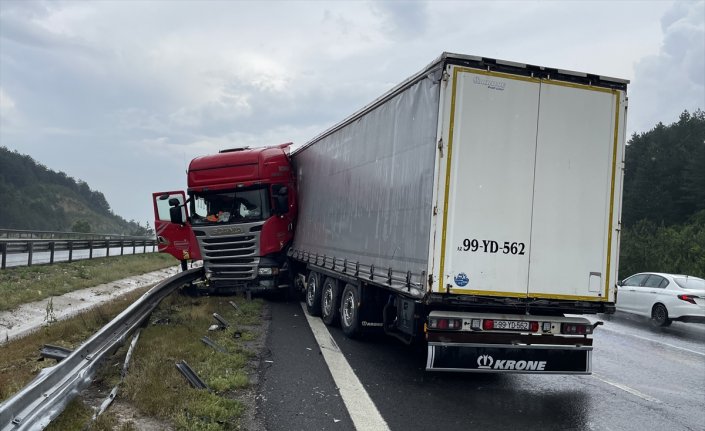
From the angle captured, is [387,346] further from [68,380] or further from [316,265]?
[68,380]

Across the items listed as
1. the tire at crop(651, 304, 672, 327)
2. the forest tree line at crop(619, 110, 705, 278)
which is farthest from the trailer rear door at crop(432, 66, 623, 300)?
the forest tree line at crop(619, 110, 705, 278)

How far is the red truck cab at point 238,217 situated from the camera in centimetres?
1407

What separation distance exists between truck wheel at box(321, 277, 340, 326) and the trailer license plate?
13.5 feet

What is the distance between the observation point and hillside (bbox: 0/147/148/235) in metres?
76.5

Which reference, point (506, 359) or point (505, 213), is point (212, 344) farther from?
point (505, 213)

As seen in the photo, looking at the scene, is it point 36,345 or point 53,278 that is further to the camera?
point 53,278

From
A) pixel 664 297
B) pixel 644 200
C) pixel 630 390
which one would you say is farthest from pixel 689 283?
pixel 644 200

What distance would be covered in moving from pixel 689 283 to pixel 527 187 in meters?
9.76

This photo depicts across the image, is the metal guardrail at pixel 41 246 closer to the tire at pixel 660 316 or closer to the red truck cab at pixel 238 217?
the red truck cab at pixel 238 217

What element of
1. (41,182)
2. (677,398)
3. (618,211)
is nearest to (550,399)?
(677,398)

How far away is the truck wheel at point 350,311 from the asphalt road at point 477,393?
189mm

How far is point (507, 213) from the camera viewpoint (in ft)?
22.1

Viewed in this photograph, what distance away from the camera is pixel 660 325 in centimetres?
1441

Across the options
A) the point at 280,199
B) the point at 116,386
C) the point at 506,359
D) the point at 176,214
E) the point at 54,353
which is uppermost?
the point at 280,199
